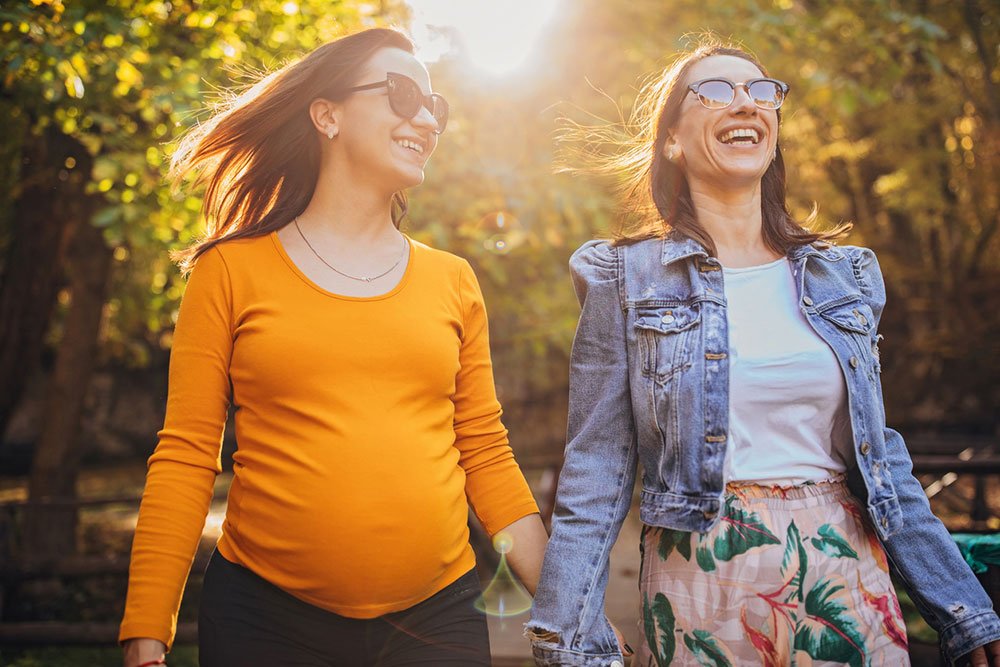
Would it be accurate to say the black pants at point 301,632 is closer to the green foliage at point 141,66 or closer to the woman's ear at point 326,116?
the woman's ear at point 326,116

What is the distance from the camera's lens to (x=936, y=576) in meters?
2.35

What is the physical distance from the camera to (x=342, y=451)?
220 cm

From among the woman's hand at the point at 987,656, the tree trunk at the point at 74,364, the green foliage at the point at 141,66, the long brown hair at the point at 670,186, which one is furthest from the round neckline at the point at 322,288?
the tree trunk at the point at 74,364

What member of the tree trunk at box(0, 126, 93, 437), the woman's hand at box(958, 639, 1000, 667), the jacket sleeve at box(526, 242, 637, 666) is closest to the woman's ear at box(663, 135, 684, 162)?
the jacket sleeve at box(526, 242, 637, 666)

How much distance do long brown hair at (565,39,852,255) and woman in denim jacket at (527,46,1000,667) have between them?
0.02 m


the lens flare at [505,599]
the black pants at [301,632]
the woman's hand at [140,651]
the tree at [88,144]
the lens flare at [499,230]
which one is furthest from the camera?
the lens flare at [505,599]

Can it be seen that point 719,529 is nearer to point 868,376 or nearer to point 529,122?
point 868,376

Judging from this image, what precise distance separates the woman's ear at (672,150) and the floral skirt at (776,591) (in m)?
0.98

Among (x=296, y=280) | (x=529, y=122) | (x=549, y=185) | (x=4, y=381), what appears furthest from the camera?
(x=529, y=122)

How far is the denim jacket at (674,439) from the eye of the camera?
2.26 metres

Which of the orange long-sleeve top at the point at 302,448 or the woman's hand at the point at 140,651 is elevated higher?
the orange long-sleeve top at the point at 302,448

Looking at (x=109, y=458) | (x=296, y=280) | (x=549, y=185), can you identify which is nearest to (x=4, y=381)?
(x=549, y=185)

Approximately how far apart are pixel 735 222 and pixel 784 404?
1.89 ft

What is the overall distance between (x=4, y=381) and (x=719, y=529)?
695cm
